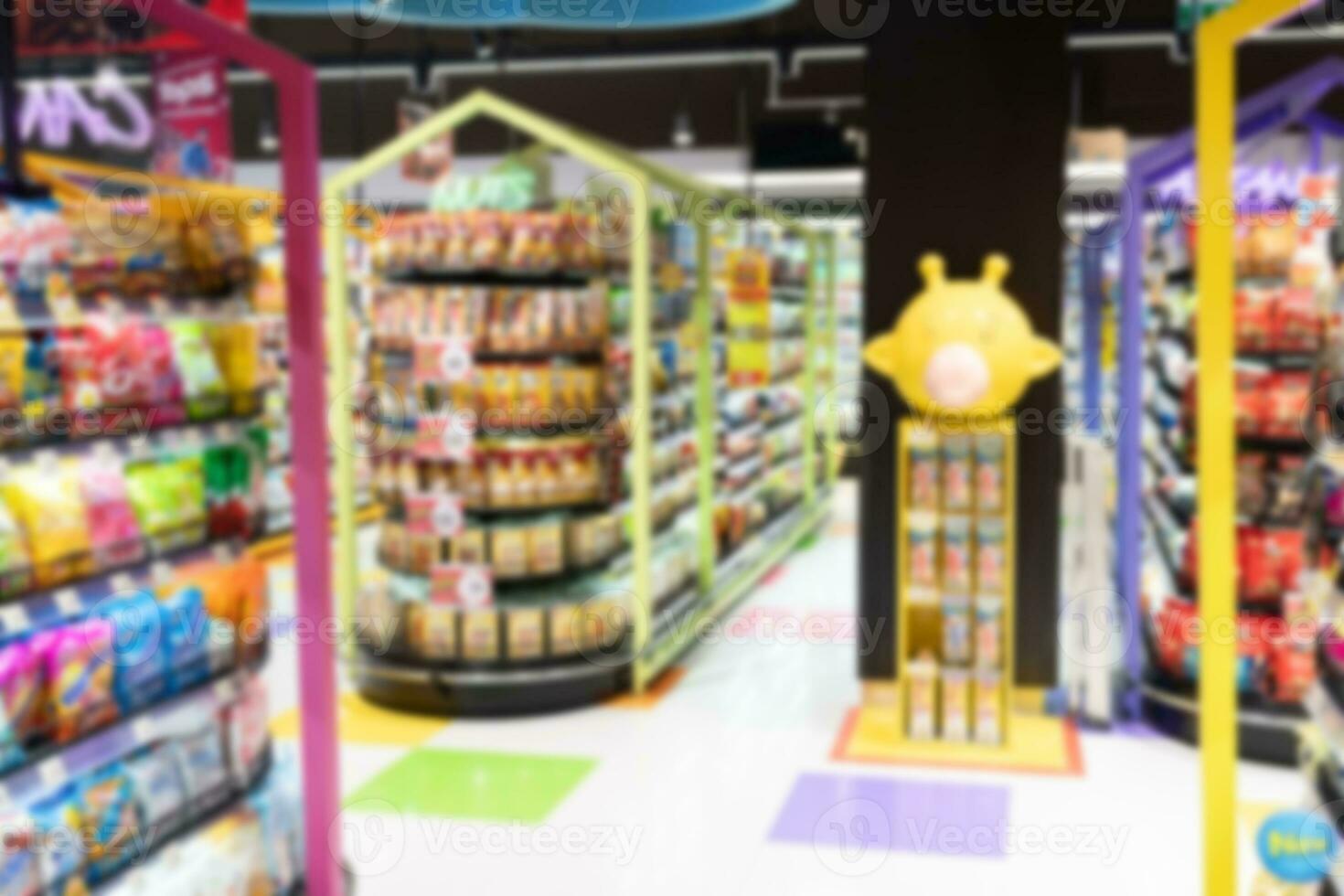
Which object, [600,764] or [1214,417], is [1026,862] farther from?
[1214,417]

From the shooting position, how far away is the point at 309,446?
3744mm

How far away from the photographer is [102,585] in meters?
3.15

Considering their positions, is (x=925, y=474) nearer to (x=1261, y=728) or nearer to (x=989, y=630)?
(x=989, y=630)

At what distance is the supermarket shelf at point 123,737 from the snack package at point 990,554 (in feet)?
10.8

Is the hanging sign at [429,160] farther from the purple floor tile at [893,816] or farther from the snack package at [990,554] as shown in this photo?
the purple floor tile at [893,816]

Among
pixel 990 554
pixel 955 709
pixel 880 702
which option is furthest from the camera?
pixel 880 702

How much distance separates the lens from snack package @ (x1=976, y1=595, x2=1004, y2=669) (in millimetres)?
6031

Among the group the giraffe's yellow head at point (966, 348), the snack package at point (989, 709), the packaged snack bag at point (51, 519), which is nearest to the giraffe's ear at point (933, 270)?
the giraffe's yellow head at point (966, 348)

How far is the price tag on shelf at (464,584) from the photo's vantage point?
666 cm

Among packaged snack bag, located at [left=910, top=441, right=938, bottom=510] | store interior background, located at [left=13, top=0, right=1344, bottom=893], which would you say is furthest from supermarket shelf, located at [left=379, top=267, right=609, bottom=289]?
packaged snack bag, located at [left=910, top=441, right=938, bottom=510]

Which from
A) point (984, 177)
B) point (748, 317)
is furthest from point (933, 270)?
point (748, 317)

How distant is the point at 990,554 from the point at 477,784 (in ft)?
7.69

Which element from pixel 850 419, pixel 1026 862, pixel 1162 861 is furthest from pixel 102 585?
pixel 850 419

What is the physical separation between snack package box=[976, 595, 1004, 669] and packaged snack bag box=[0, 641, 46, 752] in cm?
Result: 403
